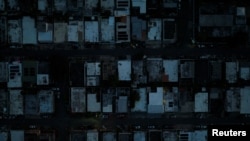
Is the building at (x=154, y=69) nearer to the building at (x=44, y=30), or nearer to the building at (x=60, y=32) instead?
the building at (x=60, y=32)

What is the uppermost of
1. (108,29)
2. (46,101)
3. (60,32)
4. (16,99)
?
(108,29)

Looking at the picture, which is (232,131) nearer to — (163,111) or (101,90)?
(163,111)

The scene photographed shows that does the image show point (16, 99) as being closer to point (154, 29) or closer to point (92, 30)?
point (92, 30)

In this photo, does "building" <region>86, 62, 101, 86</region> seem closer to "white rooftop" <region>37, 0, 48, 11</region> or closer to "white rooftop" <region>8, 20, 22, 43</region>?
"white rooftop" <region>37, 0, 48, 11</region>

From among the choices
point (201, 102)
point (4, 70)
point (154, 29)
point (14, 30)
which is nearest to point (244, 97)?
point (201, 102)

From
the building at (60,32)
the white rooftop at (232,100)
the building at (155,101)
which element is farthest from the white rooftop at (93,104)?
the white rooftop at (232,100)
